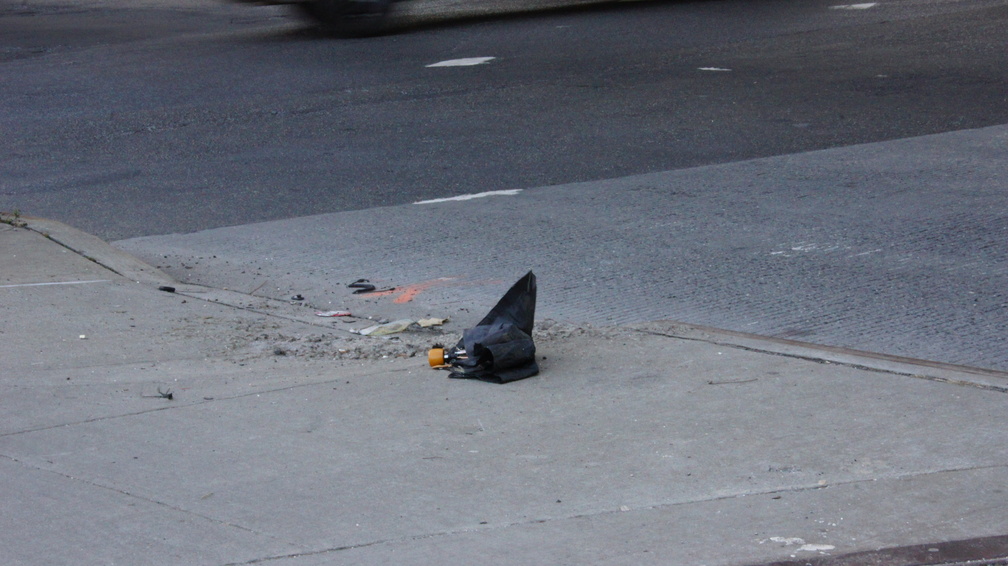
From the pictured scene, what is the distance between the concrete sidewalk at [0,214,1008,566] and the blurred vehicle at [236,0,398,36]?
1326 cm

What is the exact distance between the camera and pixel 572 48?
1680cm

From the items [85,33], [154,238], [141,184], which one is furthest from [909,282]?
[85,33]

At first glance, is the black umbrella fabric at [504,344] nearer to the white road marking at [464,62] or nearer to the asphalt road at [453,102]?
the asphalt road at [453,102]

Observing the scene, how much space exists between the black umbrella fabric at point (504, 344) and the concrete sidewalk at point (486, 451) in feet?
0.31

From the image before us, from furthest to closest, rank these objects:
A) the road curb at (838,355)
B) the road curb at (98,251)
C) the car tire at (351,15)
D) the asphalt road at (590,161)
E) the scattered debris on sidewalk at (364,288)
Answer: the car tire at (351,15) < the road curb at (98,251) < the scattered debris on sidewalk at (364,288) < the asphalt road at (590,161) < the road curb at (838,355)

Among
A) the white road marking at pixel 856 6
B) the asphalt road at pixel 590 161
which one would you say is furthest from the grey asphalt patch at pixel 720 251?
the white road marking at pixel 856 6

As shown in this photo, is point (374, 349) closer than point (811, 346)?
No

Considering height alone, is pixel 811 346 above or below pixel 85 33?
below

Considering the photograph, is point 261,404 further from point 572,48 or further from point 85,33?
point 85,33

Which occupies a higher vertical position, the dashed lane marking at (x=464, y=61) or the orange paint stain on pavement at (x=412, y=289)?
the dashed lane marking at (x=464, y=61)

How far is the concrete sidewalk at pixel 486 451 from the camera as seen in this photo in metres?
3.96

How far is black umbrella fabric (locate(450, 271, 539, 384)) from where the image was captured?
566cm

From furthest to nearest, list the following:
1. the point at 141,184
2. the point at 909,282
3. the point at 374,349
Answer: the point at 141,184
the point at 909,282
the point at 374,349

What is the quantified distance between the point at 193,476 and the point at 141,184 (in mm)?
6461
